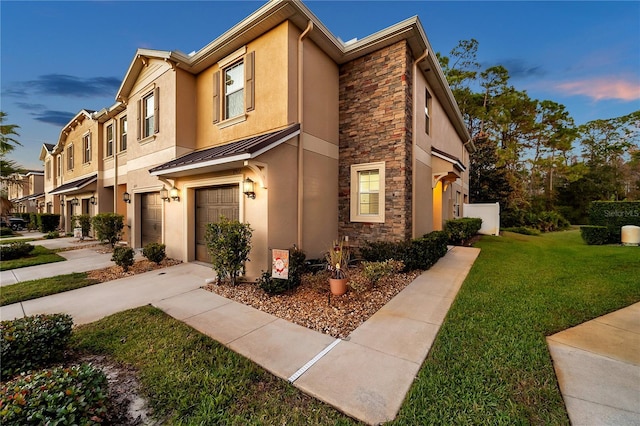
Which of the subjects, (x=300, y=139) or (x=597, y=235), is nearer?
(x=300, y=139)

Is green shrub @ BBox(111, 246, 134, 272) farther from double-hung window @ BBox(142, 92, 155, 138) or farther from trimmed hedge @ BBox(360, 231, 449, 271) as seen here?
trimmed hedge @ BBox(360, 231, 449, 271)

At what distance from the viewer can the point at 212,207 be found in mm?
8148

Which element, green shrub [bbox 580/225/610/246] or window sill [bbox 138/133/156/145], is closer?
window sill [bbox 138/133/156/145]

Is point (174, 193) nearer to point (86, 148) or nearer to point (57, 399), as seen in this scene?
point (57, 399)

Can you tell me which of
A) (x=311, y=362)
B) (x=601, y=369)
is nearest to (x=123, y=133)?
(x=311, y=362)

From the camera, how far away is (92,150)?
50.0ft

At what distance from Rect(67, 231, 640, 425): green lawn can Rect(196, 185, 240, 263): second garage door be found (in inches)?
138

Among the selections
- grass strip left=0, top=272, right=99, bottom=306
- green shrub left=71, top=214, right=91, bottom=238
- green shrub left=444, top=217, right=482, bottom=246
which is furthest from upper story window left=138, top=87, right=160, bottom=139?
green shrub left=444, top=217, right=482, bottom=246

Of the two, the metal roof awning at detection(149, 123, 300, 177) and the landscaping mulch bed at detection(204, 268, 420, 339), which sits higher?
the metal roof awning at detection(149, 123, 300, 177)

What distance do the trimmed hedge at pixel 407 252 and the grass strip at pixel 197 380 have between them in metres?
4.92

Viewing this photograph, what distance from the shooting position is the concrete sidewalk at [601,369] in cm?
238

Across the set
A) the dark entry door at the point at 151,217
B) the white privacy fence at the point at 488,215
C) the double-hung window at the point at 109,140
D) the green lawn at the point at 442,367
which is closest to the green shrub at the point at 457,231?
the white privacy fence at the point at 488,215

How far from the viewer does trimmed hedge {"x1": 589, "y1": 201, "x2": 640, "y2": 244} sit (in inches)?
466

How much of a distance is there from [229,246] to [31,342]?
3.28 meters
